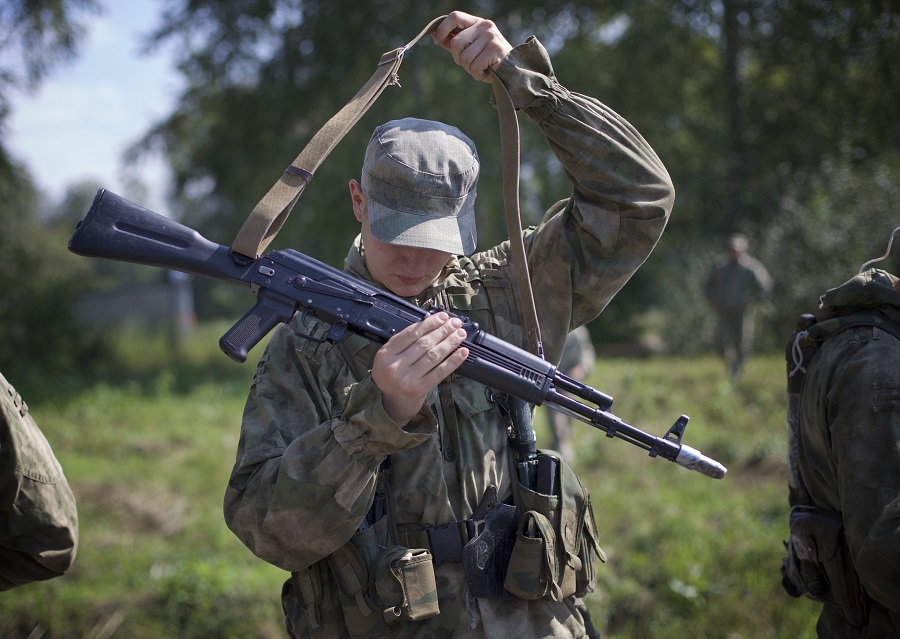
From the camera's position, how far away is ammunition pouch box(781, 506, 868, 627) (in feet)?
7.83

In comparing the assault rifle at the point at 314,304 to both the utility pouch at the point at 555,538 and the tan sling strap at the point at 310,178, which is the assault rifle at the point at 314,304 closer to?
the tan sling strap at the point at 310,178

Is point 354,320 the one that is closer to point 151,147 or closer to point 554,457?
point 554,457

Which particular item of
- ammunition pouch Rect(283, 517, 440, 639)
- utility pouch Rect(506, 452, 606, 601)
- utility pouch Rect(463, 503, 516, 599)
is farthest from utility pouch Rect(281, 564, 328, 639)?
utility pouch Rect(506, 452, 606, 601)

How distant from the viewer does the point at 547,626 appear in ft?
6.84

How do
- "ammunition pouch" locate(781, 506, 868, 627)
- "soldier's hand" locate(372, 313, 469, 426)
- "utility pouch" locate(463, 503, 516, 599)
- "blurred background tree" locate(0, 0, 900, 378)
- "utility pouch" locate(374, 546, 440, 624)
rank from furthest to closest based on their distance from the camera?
1. "blurred background tree" locate(0, 0, 900, 378)
2. "ammunition pouch" locate(781, 506, 868, 627)
3. "utility pouch" locate(463, 503, 516, 599)
4. "utility pouch" locate(374, 546, 440, 624)
5. "soldier's hand" locate(372, 313, 469, 426)

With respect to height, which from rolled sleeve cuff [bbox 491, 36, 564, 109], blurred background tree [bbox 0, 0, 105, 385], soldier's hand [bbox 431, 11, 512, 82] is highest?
soldier's hand [bbox 431, 11, 512, 82]

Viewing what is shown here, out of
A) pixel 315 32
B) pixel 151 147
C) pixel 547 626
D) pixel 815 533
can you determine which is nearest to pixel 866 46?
pixel 315 32

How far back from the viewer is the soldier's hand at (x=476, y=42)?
2170 millimetres

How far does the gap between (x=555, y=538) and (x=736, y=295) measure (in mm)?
11411

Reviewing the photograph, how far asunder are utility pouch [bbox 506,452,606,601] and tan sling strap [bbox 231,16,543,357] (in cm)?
36

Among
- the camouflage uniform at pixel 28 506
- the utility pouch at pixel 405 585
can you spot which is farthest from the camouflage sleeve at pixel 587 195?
the camouflage uniform at pixel 28 506

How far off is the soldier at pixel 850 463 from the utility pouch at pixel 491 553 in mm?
943

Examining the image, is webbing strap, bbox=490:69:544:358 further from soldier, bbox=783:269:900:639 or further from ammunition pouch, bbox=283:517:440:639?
soldier, bbox=783:269:900:639

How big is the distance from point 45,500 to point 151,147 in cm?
2060
